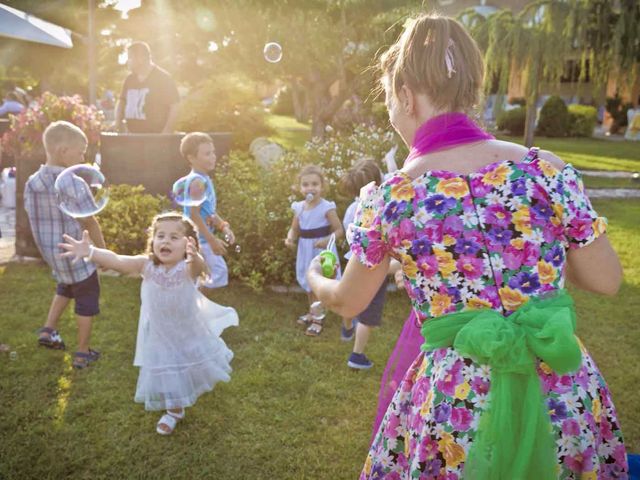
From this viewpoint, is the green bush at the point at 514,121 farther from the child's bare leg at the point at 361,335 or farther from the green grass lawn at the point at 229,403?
the child's bare leg at the point at 361,335

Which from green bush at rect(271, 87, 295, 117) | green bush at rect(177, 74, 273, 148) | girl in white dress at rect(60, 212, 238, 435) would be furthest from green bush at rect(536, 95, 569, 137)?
girl in white dress at rect(60, 212, 238, 435)

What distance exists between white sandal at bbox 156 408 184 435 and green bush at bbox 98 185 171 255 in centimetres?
377

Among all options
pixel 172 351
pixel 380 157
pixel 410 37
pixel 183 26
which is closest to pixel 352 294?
pixel 410 37

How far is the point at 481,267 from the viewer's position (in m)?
1.87

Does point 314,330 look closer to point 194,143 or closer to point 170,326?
point 170,326

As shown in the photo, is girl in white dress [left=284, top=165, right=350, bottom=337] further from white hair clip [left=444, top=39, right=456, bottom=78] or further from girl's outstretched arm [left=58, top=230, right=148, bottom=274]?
white hair clip [left=444, top=39, right=456, bottom=78]

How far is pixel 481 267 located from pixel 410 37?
2.52 feet

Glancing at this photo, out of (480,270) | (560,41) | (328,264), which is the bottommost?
(328,264)

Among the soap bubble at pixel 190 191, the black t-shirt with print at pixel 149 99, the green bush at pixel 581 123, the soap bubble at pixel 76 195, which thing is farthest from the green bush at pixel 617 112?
the soap bubble at pixel 76 195

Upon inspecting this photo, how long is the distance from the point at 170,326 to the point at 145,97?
18.8ft

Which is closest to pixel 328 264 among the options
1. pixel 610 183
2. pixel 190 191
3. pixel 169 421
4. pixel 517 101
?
pixel 169 421

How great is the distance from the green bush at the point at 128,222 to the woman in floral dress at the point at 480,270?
6.06m

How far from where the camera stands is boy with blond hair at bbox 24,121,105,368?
4.78 meters

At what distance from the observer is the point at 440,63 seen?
187 centimetres
